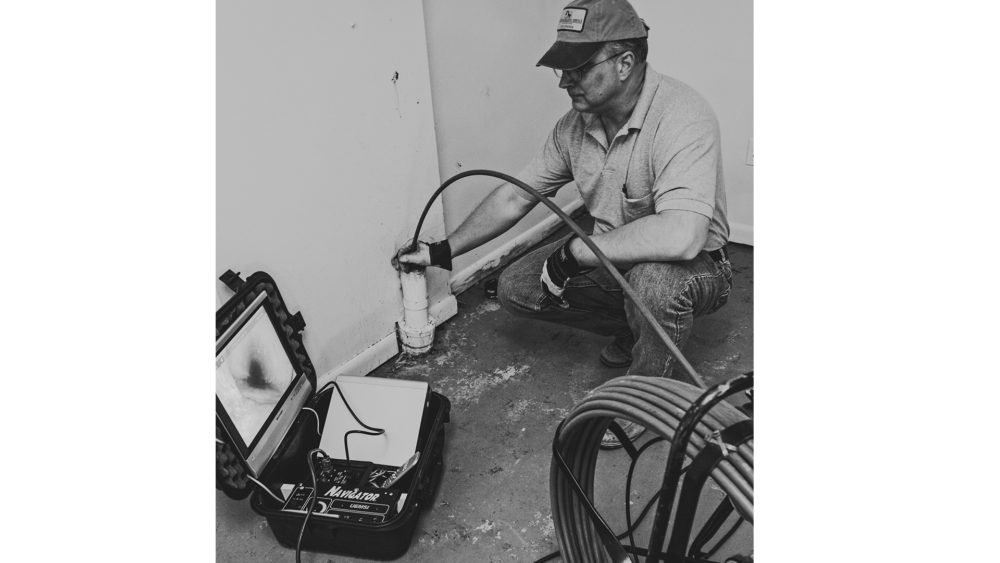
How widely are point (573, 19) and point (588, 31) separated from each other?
0.19 feet

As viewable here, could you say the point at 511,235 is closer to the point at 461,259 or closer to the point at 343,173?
the point at 461,259

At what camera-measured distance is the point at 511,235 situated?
9.65ft

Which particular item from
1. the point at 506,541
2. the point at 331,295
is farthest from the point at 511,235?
the point at 506,541

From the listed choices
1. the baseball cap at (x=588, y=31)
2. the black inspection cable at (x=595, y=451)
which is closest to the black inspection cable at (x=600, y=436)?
the black inspection cable at (x=595, y=451)

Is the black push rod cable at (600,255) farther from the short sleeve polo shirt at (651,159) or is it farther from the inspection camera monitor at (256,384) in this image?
the inspection camera monitor at (256,384)

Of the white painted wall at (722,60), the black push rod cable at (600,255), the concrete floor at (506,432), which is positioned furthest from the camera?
the white painted wall at (722,60)

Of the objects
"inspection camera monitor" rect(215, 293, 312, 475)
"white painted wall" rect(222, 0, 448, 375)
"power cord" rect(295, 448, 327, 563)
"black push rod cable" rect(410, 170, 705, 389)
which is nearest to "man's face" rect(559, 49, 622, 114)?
"black push rod cable" rect(410, 170, 705, 389)

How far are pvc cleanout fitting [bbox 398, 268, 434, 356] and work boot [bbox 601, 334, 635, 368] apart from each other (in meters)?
0.54

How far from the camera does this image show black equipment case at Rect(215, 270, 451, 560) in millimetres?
1515

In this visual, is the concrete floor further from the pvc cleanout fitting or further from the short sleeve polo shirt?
the short sleeve polo shirt

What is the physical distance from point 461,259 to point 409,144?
610 mm

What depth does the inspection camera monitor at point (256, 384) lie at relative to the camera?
1561 mm

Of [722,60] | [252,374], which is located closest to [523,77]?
[722,60]

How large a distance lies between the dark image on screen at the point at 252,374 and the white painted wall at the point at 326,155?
0.19 metres
